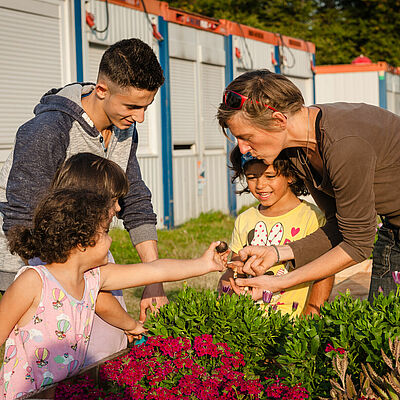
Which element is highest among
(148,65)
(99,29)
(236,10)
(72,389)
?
(236,10)

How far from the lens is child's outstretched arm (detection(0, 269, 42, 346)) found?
2570 mm

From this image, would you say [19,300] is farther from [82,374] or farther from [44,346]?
[82,374]

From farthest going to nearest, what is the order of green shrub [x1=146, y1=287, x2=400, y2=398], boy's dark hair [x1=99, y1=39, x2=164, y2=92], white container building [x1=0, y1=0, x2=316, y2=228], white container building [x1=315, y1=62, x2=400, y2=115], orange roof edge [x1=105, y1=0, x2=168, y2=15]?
white container building [x1=315, y1=62, x2=400, y2=115] < orange roof edge [x1=105, y1=0, x2=168, y2=15] < white container building [x1=0, y1=0, x2=316, y2=228] < boy's dark hair [x1=99, y1=39, x2=164, y2=92] < green shrub [x1=146, y1=287, x2=400, y2=398]

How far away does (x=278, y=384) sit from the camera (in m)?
2.47

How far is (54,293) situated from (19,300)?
17cm

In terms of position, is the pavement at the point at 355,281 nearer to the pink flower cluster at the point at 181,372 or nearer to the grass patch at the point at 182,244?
the grass patch at the point at 182,244

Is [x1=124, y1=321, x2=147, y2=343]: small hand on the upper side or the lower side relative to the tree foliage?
lower

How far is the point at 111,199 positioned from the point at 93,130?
52cm

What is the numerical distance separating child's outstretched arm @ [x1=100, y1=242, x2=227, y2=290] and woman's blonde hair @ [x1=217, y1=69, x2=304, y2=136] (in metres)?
0.69

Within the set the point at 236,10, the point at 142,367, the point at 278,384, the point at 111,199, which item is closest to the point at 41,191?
the point at 111,199

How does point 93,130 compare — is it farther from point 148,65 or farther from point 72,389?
point 72,389

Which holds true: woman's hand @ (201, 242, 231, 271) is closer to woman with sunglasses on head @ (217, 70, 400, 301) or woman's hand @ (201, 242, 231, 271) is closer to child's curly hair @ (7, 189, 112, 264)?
woman with sunglasses on head @ (217, 70, 400, 301)

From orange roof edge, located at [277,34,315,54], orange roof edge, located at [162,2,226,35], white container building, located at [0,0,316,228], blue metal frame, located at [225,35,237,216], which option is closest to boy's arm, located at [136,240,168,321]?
white container building, located at [0,0,316,228]

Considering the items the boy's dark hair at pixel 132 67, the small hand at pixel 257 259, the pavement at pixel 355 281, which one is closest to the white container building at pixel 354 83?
the pavement at pixel 355 281
